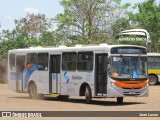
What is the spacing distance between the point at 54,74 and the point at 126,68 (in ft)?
15.6

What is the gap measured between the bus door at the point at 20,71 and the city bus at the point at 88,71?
1.18 feet

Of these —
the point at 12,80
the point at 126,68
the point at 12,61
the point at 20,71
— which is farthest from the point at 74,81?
the point at 12,61

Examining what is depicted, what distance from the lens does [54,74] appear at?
27422 millimetres

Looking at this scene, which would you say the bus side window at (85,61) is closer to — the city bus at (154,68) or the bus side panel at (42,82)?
the bus side panel at (42,82)

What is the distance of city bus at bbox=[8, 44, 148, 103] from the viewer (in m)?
23.9

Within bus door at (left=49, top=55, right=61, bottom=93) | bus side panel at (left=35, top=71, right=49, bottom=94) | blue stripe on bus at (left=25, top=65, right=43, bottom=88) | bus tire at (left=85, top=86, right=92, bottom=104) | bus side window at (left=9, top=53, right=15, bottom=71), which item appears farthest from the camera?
bus side window at (left=9, top=53, right=15, bottom=71)

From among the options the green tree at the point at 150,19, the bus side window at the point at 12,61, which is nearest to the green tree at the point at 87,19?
the green tree at the point at 150,19

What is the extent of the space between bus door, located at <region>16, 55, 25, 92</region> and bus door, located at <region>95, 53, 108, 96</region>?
6644mm

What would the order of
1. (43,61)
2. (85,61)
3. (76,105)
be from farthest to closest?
(43,61), (85,61), (76,105)

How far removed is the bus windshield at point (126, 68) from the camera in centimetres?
2386

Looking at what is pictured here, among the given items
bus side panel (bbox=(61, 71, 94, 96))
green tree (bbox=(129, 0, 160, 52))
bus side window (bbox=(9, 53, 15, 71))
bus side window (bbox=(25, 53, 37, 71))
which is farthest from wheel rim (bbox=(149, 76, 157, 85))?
bus side panel (bbox=(61, 71, 94, 96))

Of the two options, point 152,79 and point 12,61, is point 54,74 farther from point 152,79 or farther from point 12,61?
point 152,79

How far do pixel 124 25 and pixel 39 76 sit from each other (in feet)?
113

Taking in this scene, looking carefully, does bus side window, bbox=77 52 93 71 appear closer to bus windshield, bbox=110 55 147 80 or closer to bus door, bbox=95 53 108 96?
bus door, bbox=95 53 108 96
